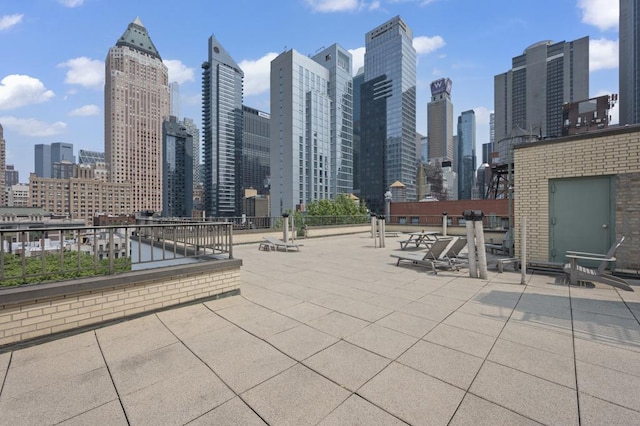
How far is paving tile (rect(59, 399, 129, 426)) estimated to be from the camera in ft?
7.35

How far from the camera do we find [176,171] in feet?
574

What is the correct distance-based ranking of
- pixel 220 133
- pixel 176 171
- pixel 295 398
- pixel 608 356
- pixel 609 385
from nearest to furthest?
pixel 295 398 → pixel 609 385 → pixel 608 356 → pixel 220 133 → pixel 176 171

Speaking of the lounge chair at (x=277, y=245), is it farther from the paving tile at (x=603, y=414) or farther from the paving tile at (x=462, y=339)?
the paving tile at (x=603, y=414)

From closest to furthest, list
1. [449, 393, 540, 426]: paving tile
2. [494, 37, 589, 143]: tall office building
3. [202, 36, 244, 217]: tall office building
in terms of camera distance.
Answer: [449, 393, 540, 426]: paving tile
[494, 37, 589, 143]: tall office building
[202, 36, 244, 217]: tall office building

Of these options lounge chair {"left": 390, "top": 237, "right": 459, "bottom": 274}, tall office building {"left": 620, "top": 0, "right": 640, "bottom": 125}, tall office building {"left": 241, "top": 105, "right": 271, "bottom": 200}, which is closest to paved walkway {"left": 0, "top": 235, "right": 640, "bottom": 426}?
lounge chair {"left": 390, "top": 237, "right": 459, "bottom": 274}

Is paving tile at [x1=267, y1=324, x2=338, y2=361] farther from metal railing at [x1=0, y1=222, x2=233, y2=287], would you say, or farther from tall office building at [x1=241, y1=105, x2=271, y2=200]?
tall office building at [x1=241, y1=105, x2=271, y2=200]

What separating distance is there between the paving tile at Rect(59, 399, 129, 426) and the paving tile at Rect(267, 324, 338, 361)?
1.54 metres

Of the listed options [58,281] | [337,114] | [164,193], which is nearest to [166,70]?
[164,193]

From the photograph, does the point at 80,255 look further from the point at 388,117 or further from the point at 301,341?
the point at 388,117

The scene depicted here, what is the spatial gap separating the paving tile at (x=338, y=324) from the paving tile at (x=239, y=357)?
82cm

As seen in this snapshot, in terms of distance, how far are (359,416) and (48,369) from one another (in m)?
3.18

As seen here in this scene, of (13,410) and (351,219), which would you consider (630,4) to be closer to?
(351,219)

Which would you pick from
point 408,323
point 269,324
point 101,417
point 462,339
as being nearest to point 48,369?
point 101,417

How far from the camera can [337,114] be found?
415 feet
